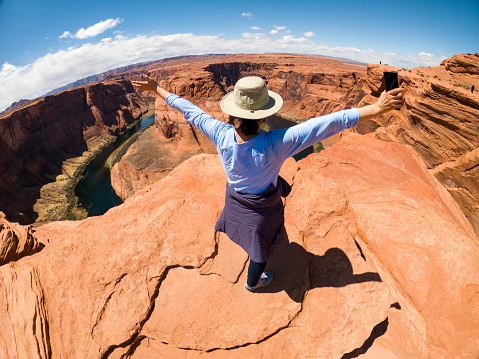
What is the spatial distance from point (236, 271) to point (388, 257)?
2.89 meters

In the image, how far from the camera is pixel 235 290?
3285 millimetres

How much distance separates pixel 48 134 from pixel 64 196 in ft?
62.0

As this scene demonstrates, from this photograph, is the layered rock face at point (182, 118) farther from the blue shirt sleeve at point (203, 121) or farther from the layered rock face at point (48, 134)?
the blue shirt sleeve at point (203, 121)

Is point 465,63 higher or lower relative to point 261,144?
higher

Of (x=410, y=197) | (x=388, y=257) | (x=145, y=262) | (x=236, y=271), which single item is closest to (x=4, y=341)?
(x=145, y=262)

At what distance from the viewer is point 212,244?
146 inches

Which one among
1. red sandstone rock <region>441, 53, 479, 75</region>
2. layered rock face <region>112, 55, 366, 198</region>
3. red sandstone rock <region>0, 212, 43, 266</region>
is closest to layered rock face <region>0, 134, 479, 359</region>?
red sandstone rock <region>0, 212, 43, 266</region>

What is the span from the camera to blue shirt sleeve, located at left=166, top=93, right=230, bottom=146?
78.7 inches

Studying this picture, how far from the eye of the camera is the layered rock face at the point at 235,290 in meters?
2.95

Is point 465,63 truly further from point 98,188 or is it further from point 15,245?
point 98,188

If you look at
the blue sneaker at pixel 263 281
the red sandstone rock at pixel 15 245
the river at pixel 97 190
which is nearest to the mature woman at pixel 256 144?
the blue sneaker at pixel 263 281

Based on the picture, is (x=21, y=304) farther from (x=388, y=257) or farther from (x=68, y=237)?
(x=388, y=257)

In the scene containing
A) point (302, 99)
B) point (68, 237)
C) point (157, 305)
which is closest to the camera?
point (157, 305)

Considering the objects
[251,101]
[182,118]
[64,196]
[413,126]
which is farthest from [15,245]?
[64,196]
